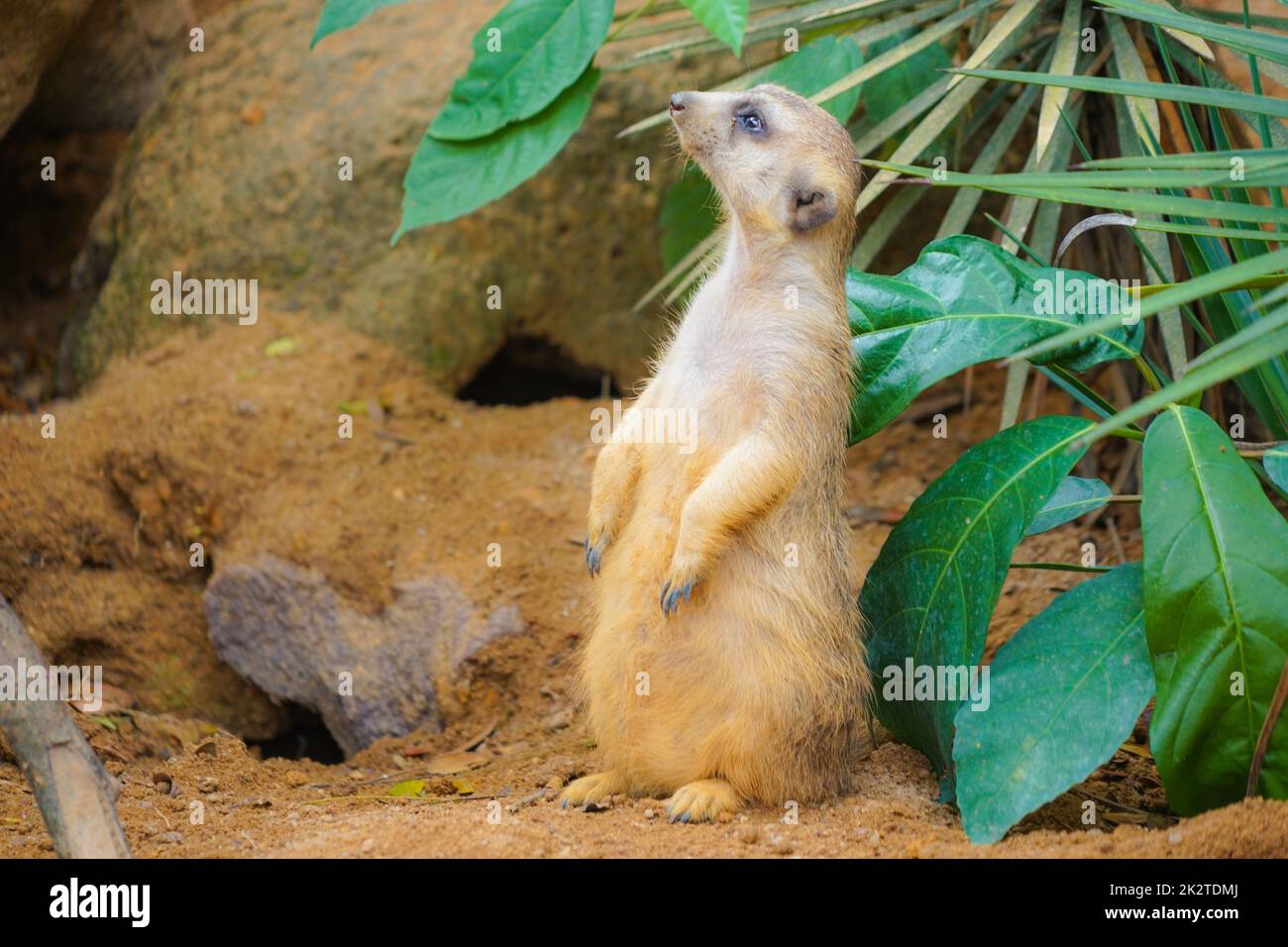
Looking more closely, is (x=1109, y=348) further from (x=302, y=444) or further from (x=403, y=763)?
(x=302, y=444)

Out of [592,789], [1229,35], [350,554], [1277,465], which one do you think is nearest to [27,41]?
[350,554]

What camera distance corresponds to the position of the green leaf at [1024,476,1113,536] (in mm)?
3512

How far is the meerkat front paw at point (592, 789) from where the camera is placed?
11.1 ft

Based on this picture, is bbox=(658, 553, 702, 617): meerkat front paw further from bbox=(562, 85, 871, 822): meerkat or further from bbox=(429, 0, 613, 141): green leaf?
bbox=(429, 0, 613, 141): green leaf

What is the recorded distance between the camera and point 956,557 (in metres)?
3.22

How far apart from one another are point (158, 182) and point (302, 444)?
5.93 ft

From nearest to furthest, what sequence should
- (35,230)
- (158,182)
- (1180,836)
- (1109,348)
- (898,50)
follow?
1. (1180,836)
2. (1109,348)
3. (898,50)
4. (158,182)
5. (35,230)

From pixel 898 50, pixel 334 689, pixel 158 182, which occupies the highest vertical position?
pixel 158 182

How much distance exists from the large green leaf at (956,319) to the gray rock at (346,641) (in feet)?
6.27

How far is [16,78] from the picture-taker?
5523 mm

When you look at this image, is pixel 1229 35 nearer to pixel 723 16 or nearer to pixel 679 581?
pixel 723 16

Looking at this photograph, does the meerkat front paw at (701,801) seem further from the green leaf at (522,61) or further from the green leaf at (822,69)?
the green leaf at (522,61)

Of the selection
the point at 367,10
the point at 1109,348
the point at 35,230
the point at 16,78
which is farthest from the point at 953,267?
the point at 35,230

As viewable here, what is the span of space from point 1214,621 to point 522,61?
9.30ft
